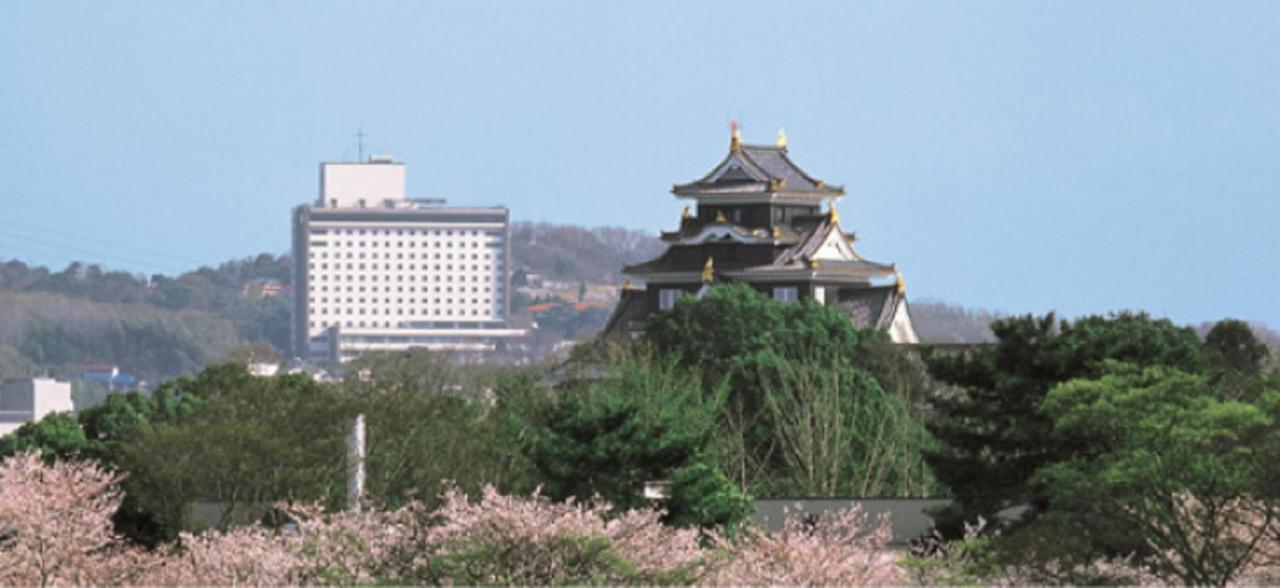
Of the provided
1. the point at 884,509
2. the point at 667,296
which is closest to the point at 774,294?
the point at 667,296

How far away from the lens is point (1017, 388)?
2611cm

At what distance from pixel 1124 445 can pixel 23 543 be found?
8.95 meters

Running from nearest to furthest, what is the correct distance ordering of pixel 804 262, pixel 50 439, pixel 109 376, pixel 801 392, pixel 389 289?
pixel 50 439 < pixel 801 392 < pixel 804 262 < pixel 109 376 < pixel 389 289

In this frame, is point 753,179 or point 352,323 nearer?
point 753,179

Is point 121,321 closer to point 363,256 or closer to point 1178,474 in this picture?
point 363,256

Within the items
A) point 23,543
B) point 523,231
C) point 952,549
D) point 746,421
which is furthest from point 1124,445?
point 523,231

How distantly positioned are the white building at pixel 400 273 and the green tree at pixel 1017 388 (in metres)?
154

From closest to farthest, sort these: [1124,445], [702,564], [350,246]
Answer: [702,564], [1124,445], [350,246]

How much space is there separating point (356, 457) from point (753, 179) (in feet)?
118

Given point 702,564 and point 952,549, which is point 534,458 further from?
point 702,564

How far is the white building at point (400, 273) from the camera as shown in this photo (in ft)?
602

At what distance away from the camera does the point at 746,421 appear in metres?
43.7

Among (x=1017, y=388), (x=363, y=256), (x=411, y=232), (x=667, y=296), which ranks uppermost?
(x=411, y=232)

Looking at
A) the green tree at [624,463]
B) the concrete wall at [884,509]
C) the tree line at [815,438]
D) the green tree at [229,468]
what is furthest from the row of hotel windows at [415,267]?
the green tree at [624,463]
